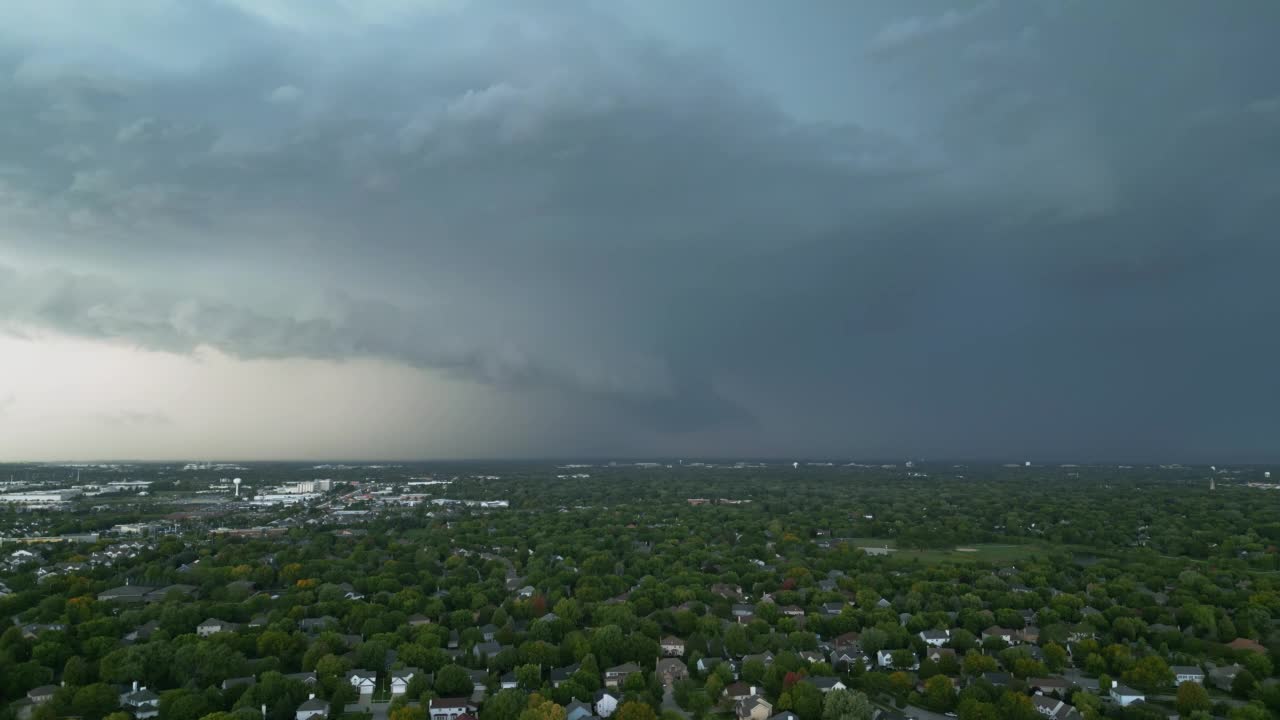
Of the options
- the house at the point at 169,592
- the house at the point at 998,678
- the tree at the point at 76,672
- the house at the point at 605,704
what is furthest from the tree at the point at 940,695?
the house at the point at 169,592

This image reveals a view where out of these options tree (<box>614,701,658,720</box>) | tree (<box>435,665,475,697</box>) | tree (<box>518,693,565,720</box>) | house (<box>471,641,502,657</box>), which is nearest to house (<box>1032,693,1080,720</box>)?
tree (<box>614,701,658,720</box>)

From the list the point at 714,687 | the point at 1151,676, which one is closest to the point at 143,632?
the point at 714,687

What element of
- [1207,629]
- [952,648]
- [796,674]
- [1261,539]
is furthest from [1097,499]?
[796,674]

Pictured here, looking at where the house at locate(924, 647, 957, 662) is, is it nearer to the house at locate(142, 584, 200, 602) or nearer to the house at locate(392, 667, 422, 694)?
the house at locate(392, 667, 422, 694)

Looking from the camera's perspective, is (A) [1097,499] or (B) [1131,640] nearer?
(B) [1131,640]

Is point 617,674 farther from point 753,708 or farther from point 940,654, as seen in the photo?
point 940,654

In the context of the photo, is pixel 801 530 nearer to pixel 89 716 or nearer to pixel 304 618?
pixel 304 618

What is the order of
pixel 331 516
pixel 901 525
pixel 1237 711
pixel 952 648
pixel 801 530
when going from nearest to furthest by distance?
pixel 1237 711, pixel 952 648, pixel 801 530, pixel 901 525, pixel 331 516
